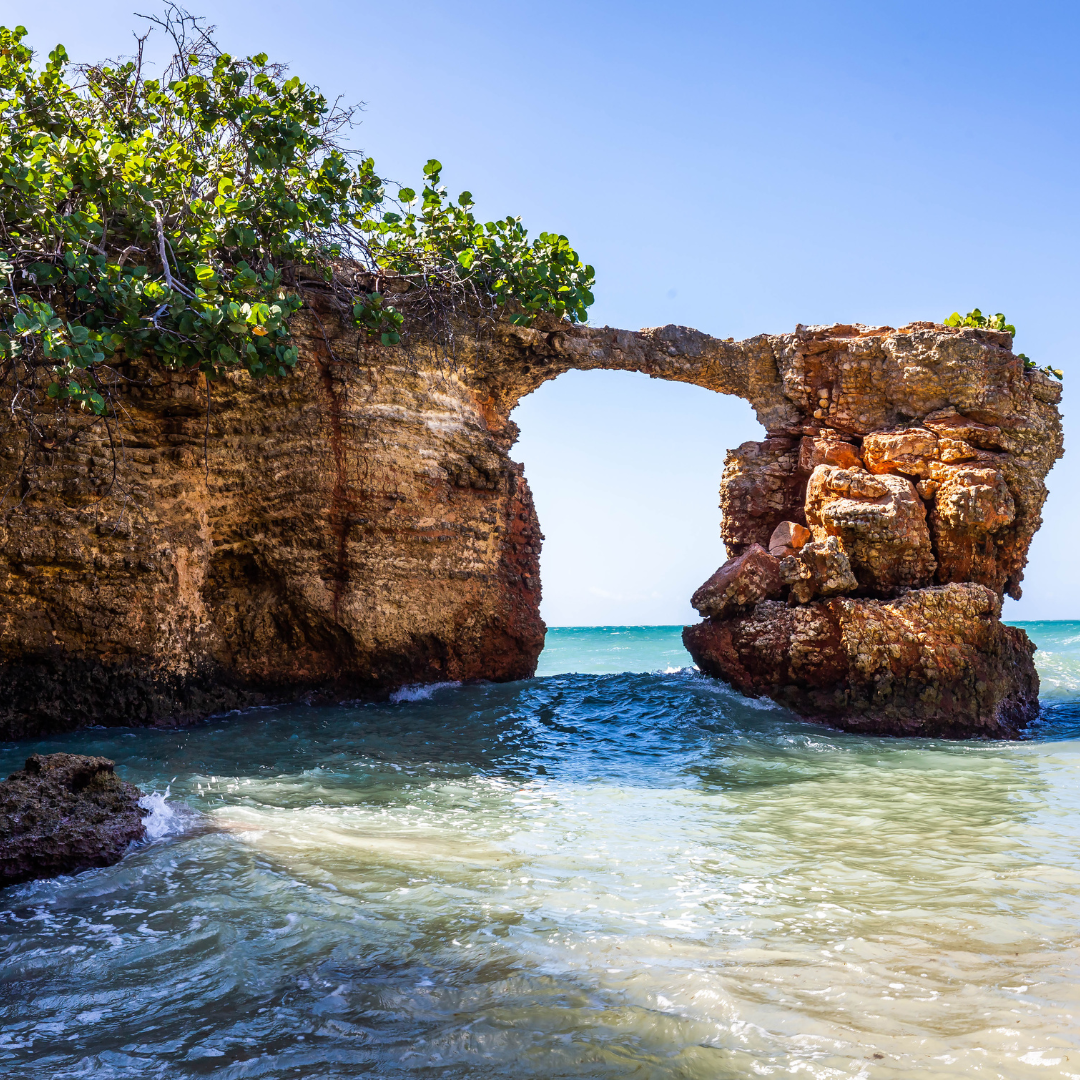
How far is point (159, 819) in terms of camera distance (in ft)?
14.1

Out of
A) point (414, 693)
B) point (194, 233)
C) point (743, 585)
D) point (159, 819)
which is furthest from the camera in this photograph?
point (743, 585)

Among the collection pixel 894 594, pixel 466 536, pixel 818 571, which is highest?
pixel 466 536

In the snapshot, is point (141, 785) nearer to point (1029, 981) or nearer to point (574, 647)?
point (1029, 981)

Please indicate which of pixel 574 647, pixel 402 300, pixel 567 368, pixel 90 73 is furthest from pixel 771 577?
pixel 574 647

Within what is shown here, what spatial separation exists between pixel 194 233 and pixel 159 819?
538cm

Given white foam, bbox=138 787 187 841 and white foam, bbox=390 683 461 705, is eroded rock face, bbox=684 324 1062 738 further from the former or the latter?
→ white foam, bbox=138 787 187 841

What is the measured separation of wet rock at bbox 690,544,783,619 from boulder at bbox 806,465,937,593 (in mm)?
812

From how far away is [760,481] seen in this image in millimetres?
10180

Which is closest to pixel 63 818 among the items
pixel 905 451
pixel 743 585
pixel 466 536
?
pixel 466 536

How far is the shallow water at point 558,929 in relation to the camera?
221 centimetres

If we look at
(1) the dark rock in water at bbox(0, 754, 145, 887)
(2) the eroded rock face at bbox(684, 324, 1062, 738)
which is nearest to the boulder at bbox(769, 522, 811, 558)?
(2) the eroded rock face at bbox(684, 324, 1062, 738)

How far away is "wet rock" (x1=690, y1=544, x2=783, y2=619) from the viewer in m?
9.38

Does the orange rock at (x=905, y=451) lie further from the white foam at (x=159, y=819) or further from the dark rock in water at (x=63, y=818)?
the dark rock in water at (x=63, y=818)

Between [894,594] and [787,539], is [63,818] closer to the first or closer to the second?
[787,539]
